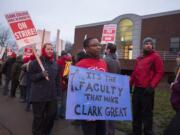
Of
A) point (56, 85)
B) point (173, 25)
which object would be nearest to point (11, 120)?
point (56, 85)

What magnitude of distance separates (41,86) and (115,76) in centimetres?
191

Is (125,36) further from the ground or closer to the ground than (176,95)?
further from the ground

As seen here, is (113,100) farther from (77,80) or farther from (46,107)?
(46,107)

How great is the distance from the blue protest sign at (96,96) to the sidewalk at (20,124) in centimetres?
283

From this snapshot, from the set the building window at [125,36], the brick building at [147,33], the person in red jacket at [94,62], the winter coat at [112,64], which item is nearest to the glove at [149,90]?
the winter coat at [112,64]

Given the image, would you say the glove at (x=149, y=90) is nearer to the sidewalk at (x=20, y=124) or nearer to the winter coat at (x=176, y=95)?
the sidewalk at (x=20, y=124)

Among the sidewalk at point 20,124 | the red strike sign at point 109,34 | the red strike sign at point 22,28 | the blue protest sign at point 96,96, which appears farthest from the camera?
the red strike sign at point 109,34

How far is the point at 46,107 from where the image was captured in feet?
21.1

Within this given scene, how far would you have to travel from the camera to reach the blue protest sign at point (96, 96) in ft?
14.3

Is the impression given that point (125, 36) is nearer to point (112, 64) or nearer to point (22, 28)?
point (22, 28)

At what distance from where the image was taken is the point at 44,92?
6297 mm

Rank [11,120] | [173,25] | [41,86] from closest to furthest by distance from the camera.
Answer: [41,86] → [11,120] → [173,25]

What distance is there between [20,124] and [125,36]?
126 ft

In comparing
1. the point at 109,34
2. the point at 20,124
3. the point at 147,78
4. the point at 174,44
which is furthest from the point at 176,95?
the point at 174,44
